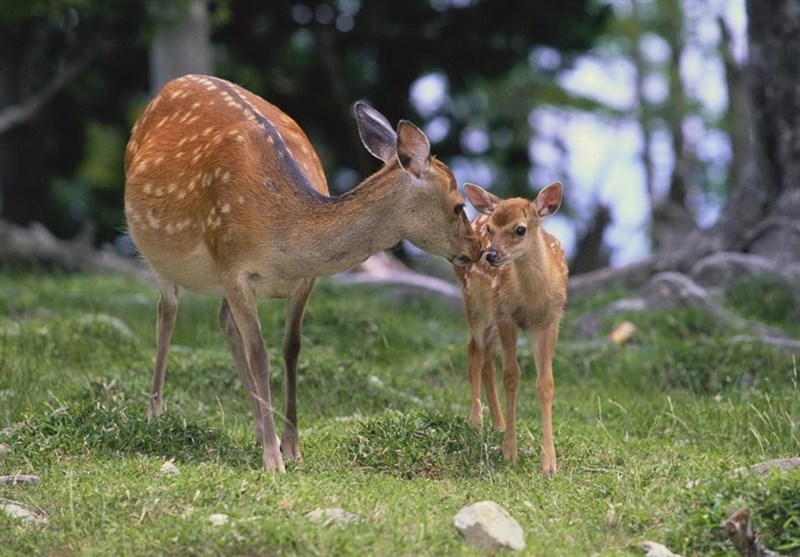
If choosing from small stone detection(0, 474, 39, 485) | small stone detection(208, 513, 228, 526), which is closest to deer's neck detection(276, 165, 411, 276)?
small stone detection(0, 474, 39, 485)

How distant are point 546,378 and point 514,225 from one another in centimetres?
80

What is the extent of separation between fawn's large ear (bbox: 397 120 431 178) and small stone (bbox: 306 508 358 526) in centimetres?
195


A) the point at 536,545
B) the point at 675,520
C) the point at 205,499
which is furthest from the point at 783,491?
the point at 205,499

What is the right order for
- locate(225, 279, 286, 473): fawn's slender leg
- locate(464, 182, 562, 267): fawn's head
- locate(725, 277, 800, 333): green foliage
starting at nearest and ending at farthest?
locate(225, 279, 286, 473): fawn's slender leg < locate(464, 182, 562, 267): fawn's head < locate(725, 277, 800, 333): green foliage

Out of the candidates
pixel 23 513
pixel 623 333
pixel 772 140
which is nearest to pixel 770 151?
pixel 772 140

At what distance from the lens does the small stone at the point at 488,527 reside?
5.31 meters

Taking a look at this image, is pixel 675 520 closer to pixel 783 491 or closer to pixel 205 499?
pixel 783 491

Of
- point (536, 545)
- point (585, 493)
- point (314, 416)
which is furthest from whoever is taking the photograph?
point (314, 416)

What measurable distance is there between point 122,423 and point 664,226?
40.9ft

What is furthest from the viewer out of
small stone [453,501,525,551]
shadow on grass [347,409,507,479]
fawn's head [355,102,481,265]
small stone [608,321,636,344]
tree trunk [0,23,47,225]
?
tree trunk [0,23,47,225]

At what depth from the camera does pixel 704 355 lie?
9.39m

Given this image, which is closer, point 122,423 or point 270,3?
point 122,423

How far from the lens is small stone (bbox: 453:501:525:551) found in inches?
209

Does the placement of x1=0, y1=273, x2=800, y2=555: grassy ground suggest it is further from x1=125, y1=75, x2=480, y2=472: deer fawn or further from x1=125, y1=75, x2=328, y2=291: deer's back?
x1=125, y1=75, x2=328, y2=291: deer's back
